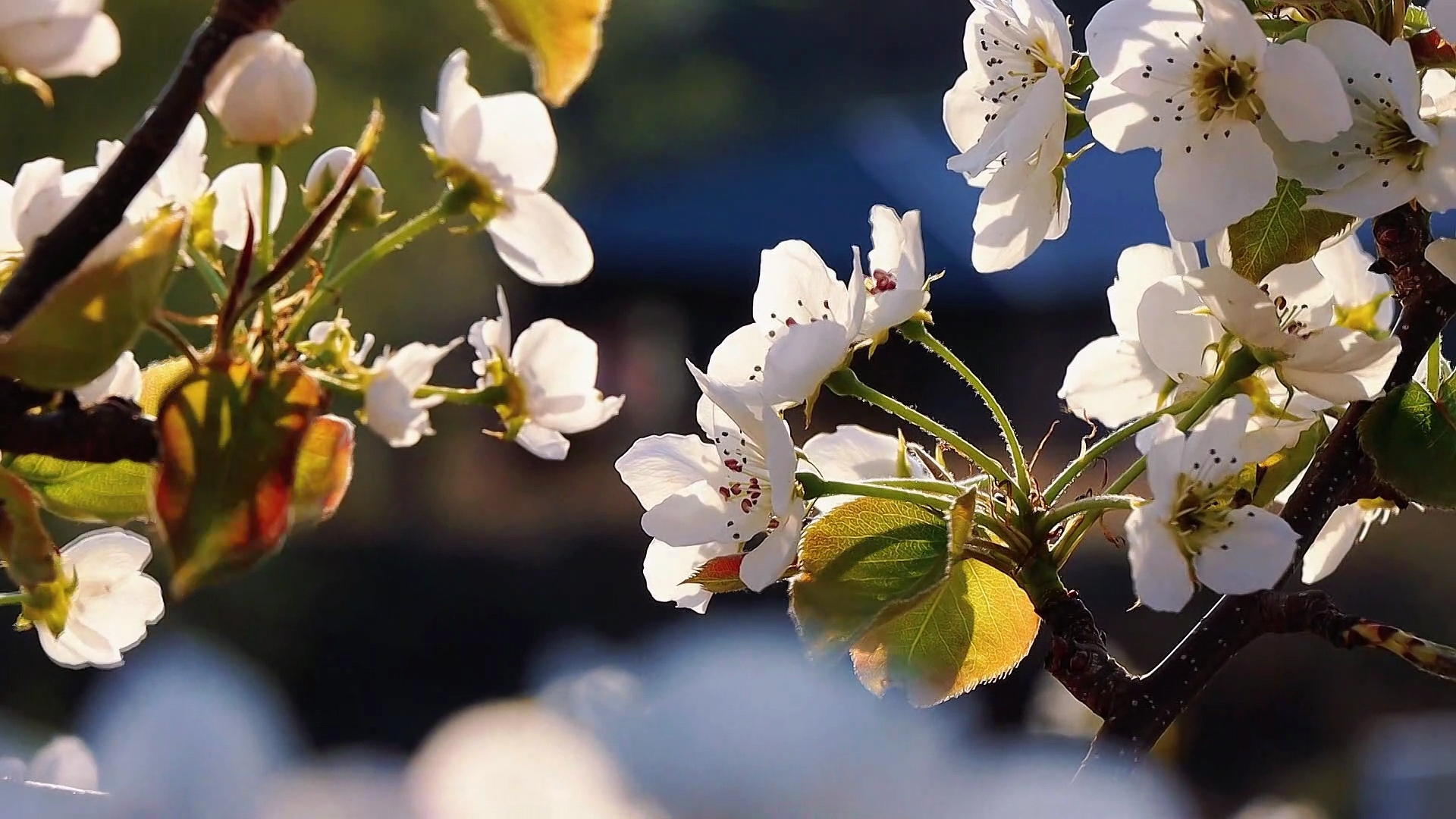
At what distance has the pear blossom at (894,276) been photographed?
0.41m

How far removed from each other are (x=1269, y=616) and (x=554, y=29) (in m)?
0.26

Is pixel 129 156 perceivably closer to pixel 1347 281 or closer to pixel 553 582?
pixel 1347 281

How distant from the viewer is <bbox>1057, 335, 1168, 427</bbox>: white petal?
0.49 m

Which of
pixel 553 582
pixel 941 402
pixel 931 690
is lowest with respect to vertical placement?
pixel 553 582

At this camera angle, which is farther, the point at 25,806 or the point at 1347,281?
the point at 1347,281

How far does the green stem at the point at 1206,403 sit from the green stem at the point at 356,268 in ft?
0.66

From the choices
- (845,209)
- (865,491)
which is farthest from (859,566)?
(845,209)

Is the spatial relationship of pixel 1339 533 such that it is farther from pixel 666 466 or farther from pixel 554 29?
pixel 554 29

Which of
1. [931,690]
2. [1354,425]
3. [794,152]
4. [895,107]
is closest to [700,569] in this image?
[931,690]

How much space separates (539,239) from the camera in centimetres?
33

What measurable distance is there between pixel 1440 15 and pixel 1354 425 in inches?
4.6

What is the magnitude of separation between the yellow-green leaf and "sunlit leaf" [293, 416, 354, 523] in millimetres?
87

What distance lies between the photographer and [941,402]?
4.79 meters

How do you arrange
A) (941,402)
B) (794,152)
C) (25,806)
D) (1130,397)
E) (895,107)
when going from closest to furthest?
1. (25,806)
2. (1130,397)
3. (941,402)
4. (794,152)
5. (895,107)
